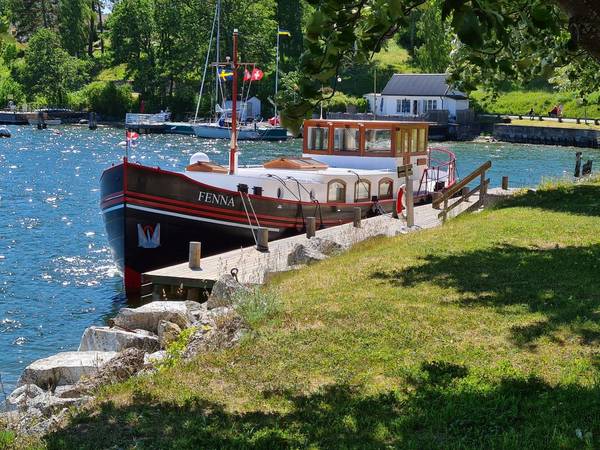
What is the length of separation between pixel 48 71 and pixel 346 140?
86.3m

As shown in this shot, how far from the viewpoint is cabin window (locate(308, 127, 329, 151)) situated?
29.8 meters

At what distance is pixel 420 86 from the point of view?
92.8 meters

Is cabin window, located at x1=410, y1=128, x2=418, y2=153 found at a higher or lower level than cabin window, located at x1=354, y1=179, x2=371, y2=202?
higher

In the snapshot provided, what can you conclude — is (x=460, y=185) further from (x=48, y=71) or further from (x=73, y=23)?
(x=73, y=23)

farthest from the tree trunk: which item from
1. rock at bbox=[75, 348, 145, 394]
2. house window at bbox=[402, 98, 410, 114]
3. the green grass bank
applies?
house window at bbox=[402, 98, 410, 114]

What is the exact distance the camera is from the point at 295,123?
6.96 m

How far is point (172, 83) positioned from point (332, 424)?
10401 centimetres

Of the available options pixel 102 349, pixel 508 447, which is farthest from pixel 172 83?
pixel 508 447

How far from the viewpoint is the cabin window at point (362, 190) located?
2838cm

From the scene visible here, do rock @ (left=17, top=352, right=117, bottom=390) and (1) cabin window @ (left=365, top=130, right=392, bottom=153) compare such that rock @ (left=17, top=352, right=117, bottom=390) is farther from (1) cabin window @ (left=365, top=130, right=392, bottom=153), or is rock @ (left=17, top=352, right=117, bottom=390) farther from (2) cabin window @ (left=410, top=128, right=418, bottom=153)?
(2) cabin window @ (left=410, top=128, right=418, bottom=153)

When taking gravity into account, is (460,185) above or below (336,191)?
above

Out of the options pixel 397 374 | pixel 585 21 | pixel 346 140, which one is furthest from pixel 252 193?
pixel 585 21

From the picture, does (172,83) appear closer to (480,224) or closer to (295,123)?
(480,224)

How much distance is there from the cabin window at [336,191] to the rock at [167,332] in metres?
14.8
